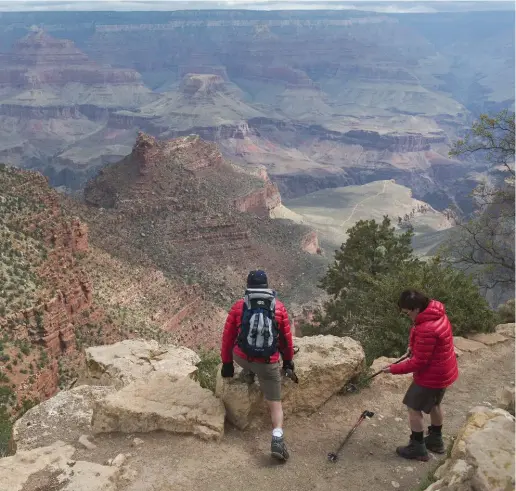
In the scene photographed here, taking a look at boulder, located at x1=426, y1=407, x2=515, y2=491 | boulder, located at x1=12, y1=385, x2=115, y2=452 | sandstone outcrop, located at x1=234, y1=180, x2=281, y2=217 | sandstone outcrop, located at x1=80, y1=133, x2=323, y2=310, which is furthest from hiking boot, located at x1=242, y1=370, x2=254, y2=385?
sandstone outcrop, located at x1=234, y1=180, x2=281, y2=217

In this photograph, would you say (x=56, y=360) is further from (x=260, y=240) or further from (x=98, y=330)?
(x=260, y=240)

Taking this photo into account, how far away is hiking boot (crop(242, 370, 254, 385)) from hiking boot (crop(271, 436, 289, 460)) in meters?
1.32

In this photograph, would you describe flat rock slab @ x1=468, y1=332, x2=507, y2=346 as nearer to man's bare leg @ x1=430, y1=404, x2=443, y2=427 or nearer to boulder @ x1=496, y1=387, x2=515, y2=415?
man's bare leg @ x1=430, y1=404, x2=443, y2=427

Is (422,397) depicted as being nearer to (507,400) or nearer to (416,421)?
(416,421)

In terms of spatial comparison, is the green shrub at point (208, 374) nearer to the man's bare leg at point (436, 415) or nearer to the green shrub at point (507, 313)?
the man's bare leg at point (436, 415)

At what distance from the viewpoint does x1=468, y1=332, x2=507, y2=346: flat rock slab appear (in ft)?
53.5

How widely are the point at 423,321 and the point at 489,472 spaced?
2.90m

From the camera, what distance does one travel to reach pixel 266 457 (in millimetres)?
9836

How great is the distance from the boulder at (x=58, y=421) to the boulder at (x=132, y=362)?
1.81m

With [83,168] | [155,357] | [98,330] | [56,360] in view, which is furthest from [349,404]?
[83,168]

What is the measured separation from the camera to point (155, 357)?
1811 centimetres

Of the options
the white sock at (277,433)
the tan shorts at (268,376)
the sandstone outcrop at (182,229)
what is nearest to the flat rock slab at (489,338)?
the tan shorts at (268,376)

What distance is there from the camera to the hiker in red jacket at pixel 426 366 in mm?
9172

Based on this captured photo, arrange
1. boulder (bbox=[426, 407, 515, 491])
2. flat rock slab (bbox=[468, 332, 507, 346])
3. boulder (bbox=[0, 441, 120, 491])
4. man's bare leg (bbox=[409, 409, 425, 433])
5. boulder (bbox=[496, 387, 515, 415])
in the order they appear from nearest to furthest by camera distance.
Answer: boulder (bbox=[426, 407, 515, 491])
boulder (bbox=[496, 387, 515, 415])
boulder (bbox=[0, 441, 120, 491])
man's bare leg (bbox=[409, 409, 425, 433])
flat rock slab (bbox=[468, 332, 507, 346])
